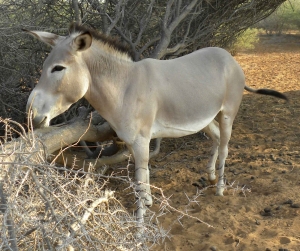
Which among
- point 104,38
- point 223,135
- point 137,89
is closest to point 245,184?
point 223,135

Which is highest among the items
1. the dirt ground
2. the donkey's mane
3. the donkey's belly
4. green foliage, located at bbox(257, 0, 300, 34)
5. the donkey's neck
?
the donkey's mane

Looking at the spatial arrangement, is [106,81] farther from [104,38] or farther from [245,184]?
[245,184]

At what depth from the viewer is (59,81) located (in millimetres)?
2848

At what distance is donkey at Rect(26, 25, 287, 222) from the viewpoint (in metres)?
2.86

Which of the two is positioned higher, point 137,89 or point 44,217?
point 44,217

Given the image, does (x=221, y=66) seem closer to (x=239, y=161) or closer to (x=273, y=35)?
(x=239, y=161)

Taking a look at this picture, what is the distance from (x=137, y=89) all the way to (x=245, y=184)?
180 centimetres

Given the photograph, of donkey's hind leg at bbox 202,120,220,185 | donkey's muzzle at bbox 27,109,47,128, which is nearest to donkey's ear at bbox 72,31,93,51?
donkey's muzzle at bbox 27,109,47,128

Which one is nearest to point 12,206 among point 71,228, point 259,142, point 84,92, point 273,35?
point 71,228

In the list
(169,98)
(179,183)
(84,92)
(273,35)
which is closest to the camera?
(84,92)

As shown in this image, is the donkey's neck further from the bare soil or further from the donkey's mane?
the bare soil

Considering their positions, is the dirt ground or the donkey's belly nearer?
the dirt ground

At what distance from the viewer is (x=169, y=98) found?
339cm

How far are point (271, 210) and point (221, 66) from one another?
1501 mm
